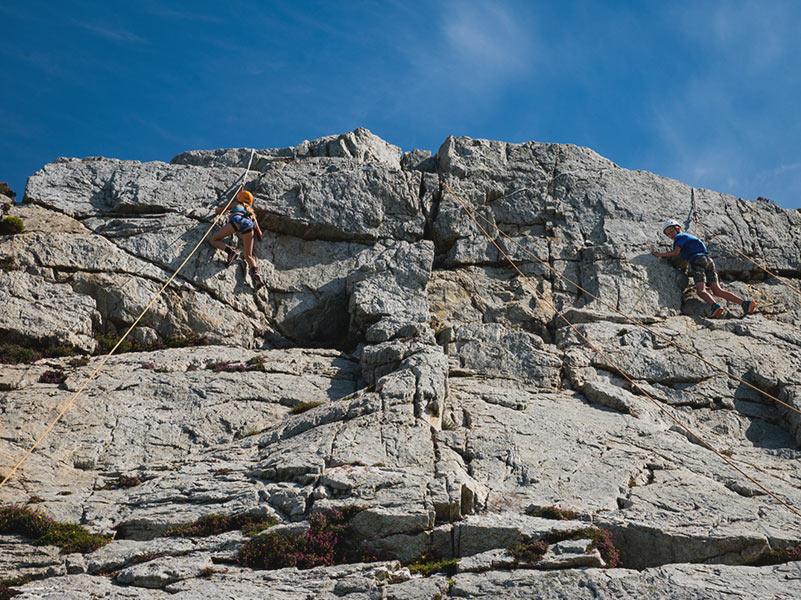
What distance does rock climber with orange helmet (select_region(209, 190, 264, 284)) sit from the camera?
2158 cm

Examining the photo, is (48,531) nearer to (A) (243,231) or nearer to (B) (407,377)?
(B) (407,377)

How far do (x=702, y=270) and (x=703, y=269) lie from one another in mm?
45

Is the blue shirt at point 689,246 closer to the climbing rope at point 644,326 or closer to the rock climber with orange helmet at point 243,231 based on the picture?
the climbing rope at point 644,326

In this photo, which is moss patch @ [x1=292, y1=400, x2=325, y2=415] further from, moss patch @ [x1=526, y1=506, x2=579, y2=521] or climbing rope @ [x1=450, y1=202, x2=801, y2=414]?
climbing rope @ [x1=450, y1=202, x2=801, y2=414]

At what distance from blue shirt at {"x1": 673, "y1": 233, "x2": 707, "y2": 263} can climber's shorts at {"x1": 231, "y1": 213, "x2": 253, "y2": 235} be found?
13.8 metres

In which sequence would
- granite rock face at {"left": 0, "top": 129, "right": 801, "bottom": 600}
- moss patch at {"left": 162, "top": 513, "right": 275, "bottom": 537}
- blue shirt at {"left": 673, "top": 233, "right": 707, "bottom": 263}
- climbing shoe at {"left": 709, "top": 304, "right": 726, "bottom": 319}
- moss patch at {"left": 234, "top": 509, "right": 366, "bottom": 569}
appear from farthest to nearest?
blue shirt at {"left": 673, "top": 233, "right": 707, "bottom": 263}, climbing shoe at {"left": 709, "top": 304, "right": 726, "bottom": 319}, moss patch at {"left": 162, "top": 513, "right": 275, "bottom": 537}, granite rock face at {"left": 0, "top": 129, "right": 801, "bottom": 600}, moss patch at {"left": 234, "top": 509, "right": 366, "bottom": 569}

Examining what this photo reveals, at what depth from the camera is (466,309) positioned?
2248 centimetres

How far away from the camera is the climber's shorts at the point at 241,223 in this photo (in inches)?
847

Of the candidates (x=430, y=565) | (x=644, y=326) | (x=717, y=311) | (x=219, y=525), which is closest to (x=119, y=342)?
(x=219, y=525)

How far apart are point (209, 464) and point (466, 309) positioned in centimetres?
1006

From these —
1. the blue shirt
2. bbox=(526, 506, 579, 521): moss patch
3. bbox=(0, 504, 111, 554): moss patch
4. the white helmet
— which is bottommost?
bbox=(0, 504, 111, 554): moss patch

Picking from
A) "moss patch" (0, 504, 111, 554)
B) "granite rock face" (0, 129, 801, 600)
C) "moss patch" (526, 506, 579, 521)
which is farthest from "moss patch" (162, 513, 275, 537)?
"moss patch" (526, 506, 579, 521)

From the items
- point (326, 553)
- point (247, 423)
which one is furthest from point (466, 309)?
point (326, 553)

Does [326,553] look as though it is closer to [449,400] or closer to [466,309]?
[449,400]
